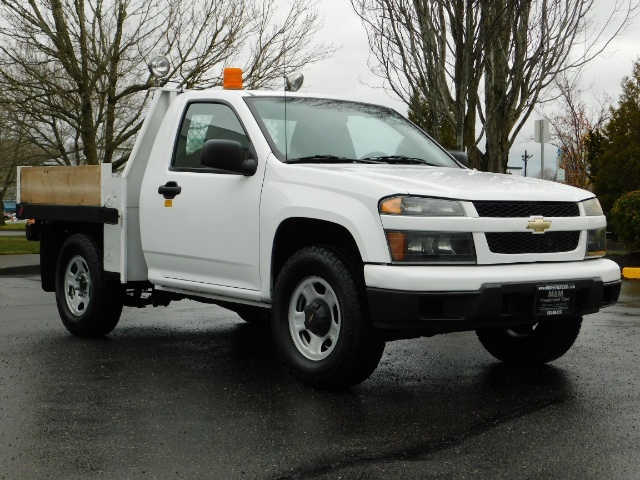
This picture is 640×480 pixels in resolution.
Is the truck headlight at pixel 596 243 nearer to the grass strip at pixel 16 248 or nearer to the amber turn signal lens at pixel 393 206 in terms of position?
the amber turn signal lens at pixel 393 206

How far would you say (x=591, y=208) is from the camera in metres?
6.23

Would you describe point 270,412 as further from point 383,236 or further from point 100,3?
point 100,3

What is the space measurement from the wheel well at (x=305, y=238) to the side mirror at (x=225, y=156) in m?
0.49

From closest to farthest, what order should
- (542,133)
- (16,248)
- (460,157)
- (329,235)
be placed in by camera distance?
(329,235)
(460,157)
(542,133)
(16,248)

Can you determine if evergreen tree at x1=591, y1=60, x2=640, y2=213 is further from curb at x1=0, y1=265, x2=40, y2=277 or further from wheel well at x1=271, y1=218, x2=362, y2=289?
wheel well at x1=271, y1=218, x2=362, y2=289

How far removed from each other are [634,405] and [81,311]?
4.68m

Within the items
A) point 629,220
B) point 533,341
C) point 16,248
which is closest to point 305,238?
point 533,341

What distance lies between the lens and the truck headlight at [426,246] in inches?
217

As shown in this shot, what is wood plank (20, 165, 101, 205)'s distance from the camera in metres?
7.95

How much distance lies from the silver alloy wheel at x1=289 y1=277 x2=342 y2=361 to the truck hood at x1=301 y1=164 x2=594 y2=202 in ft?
2.30

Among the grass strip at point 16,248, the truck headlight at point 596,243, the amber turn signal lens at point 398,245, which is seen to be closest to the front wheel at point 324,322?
the amber turn signal lens at point 398,245

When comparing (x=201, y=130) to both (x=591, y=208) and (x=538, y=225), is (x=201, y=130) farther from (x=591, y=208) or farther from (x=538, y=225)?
(x=591, y=208)

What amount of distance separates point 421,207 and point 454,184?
0.38 m

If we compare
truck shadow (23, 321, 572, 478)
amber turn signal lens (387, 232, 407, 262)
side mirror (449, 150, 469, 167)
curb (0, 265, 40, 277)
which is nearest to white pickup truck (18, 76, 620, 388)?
amber turn signal lens (387, 232, 407, 262)
